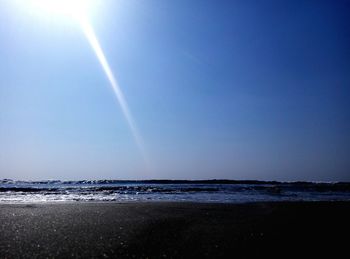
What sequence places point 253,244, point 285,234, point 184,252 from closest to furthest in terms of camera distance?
point 184,252 → point 253,244 → point 285,234

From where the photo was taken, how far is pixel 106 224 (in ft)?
32.9

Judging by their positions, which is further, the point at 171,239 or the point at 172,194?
the point at 172,194

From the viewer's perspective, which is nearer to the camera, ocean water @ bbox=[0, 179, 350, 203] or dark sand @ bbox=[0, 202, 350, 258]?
dark sand @ bbox=[0, 202, 350, 258]

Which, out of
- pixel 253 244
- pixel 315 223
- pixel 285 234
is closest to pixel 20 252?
pixel 253 244

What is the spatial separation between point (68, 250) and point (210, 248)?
296 cm

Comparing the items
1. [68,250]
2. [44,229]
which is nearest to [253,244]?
[68,250]

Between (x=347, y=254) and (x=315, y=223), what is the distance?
4628 mm

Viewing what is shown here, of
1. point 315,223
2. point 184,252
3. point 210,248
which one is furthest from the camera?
point 315,223

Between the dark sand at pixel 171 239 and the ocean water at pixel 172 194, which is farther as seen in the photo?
the ocean water at pixel 172 194

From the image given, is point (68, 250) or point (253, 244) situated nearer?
point (68, 250)

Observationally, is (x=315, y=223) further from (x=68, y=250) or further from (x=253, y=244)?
(x=68, y=250)

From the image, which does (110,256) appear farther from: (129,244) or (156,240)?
(156,240)

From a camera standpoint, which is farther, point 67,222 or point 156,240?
point 67,222

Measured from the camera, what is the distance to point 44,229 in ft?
28.8
